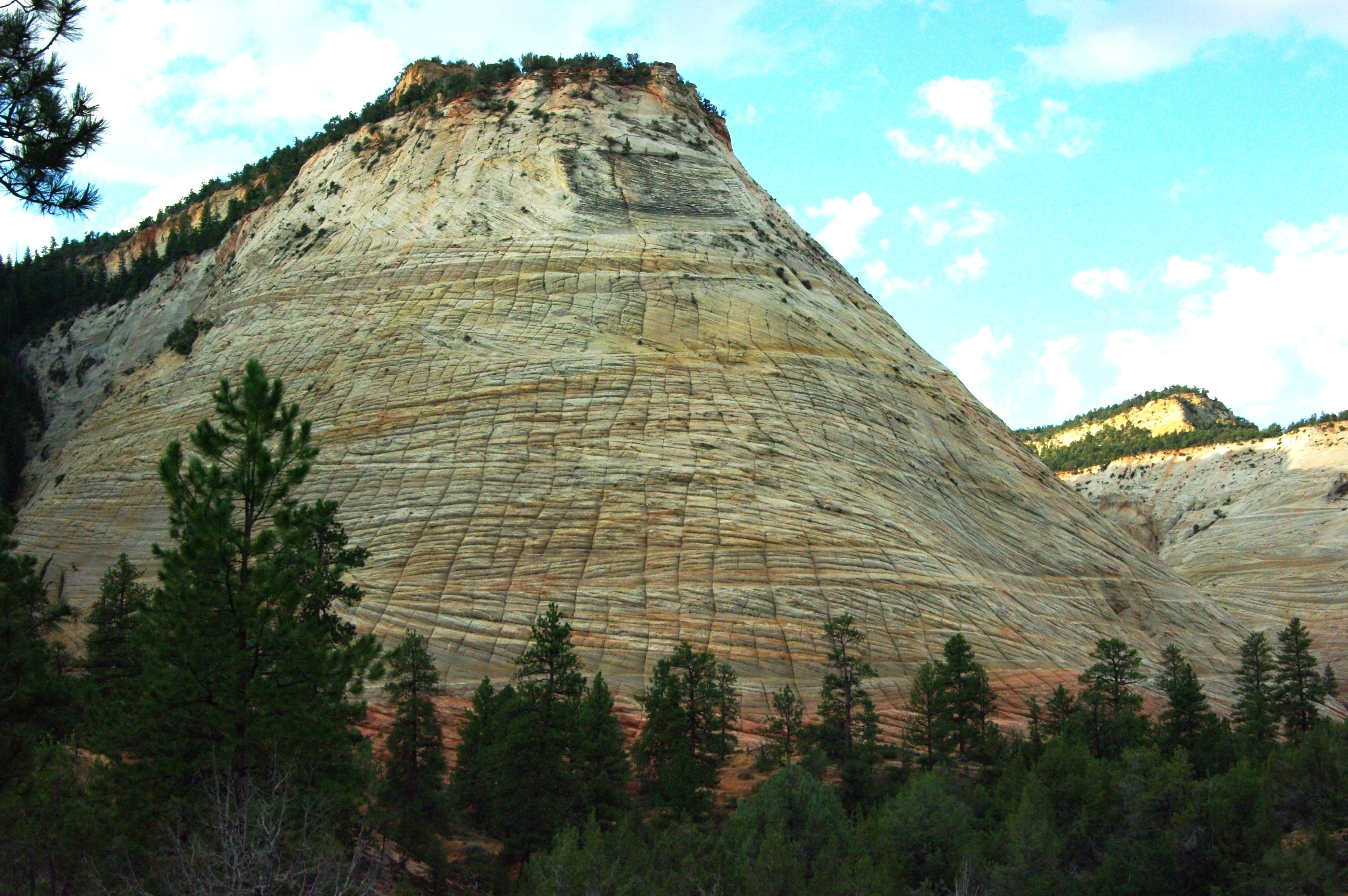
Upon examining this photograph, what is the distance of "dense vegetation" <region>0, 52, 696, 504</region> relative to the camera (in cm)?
6538

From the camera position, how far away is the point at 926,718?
1221 inches

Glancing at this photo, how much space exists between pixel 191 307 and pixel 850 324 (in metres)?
35.4

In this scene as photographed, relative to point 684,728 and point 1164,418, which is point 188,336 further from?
point 1164,418

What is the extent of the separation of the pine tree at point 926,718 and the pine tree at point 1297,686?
1156 cm

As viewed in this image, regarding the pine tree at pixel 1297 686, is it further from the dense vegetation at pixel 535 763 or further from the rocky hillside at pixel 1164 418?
the rocky hillside at pixel 1164 418

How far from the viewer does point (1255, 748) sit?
3166 centimetres

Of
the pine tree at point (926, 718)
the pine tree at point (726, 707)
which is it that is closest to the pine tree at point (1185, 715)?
the pine tree at point (926, 718)

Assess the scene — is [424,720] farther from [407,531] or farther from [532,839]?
Result: [407,531]

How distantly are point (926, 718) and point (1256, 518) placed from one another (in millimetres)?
46244

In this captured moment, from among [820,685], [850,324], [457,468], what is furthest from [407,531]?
[850,324]

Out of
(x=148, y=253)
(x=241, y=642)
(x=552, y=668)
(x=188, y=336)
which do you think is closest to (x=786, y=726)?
(x=552, y=668)

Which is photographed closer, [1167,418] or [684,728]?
[684,728]

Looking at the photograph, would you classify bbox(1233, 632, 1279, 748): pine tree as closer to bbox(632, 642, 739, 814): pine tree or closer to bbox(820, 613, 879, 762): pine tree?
bbox(820, 613, 879, 762): pine tree

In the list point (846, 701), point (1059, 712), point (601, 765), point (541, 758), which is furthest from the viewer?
point (1059, 712)
